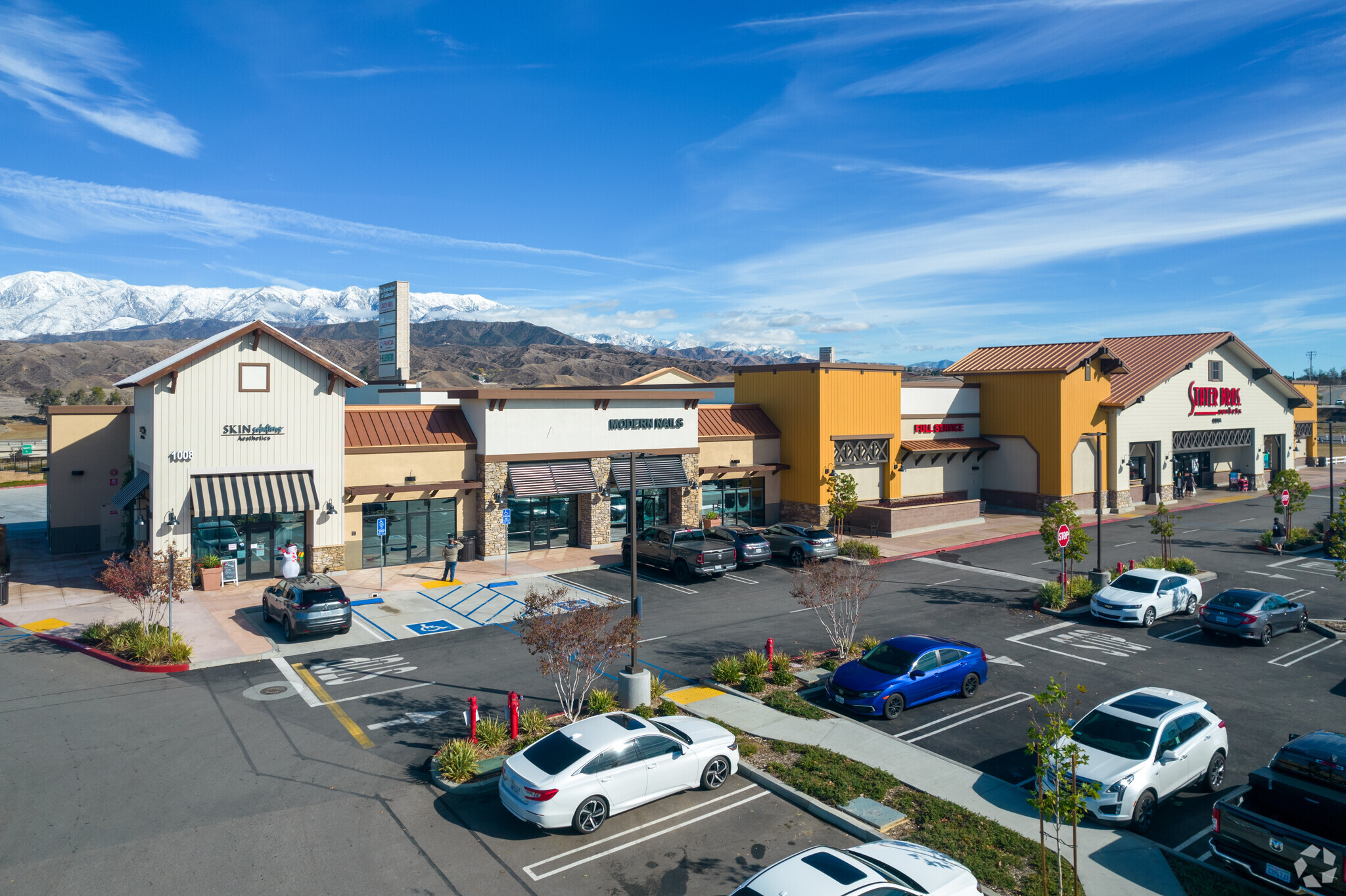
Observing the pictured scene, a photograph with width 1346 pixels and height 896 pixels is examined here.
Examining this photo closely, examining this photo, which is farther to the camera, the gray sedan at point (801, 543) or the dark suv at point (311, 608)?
the gray sedan at point (801, 543)

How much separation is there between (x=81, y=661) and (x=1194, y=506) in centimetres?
5593

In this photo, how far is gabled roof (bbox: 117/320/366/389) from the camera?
1056 inches

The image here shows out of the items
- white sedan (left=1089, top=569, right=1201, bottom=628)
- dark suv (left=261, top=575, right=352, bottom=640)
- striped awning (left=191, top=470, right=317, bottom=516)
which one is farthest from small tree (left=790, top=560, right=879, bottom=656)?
striped awning (left=191, top=470, right=317, bottom=516)

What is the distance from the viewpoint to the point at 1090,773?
12680mm

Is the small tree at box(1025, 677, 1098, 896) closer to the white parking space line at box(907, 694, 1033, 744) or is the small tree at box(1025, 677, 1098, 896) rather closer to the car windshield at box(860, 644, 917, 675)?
the white parking space line at box(907, 694, 1033, 744)

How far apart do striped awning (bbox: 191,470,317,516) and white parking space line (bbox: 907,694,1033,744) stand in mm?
22685

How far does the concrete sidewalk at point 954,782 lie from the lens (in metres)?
10.9

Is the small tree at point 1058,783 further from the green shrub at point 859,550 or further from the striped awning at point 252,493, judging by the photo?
the striped awning at point 252,493

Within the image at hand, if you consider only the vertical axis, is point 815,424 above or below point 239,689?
above

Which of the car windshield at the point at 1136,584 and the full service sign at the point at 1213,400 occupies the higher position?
the full service sign at the point at 1213,400

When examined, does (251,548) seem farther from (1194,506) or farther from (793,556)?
(1194,506)

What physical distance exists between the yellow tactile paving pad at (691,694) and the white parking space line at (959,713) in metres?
4.14

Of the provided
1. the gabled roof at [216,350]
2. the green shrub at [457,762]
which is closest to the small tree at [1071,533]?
the green shrub at [457,762]

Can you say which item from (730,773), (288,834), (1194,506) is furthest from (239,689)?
(1194,506)
